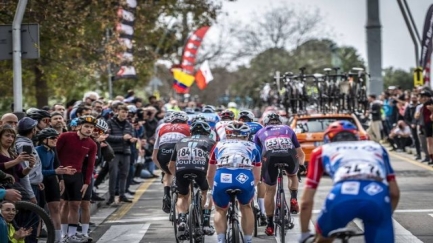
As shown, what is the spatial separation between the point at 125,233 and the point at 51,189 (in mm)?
2050

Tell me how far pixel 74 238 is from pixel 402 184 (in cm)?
996

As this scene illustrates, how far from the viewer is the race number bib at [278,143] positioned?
50.8ft

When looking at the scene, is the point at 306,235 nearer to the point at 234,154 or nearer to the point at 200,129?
the point at 234,154

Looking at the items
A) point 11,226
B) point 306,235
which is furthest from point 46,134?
point 306,235

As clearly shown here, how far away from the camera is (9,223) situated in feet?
38.7

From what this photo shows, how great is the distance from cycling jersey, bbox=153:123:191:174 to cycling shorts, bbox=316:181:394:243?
782 centimetres

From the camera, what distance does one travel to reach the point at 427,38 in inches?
1332

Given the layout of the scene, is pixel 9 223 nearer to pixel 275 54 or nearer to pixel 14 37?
pixel 14 37

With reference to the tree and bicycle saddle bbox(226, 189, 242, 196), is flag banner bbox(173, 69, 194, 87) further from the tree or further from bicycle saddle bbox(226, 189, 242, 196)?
the tree

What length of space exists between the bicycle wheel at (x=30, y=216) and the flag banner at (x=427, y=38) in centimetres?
2282

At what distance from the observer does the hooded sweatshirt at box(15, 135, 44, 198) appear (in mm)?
13086

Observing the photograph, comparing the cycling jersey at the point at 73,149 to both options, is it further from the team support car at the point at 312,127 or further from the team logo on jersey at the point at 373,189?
the team support car at the point at 312,127

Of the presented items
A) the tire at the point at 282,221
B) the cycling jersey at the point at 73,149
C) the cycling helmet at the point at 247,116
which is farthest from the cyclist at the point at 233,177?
the cycling helmet at the point at 247,116

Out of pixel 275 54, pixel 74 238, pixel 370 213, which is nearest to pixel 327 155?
pixel 370 213
